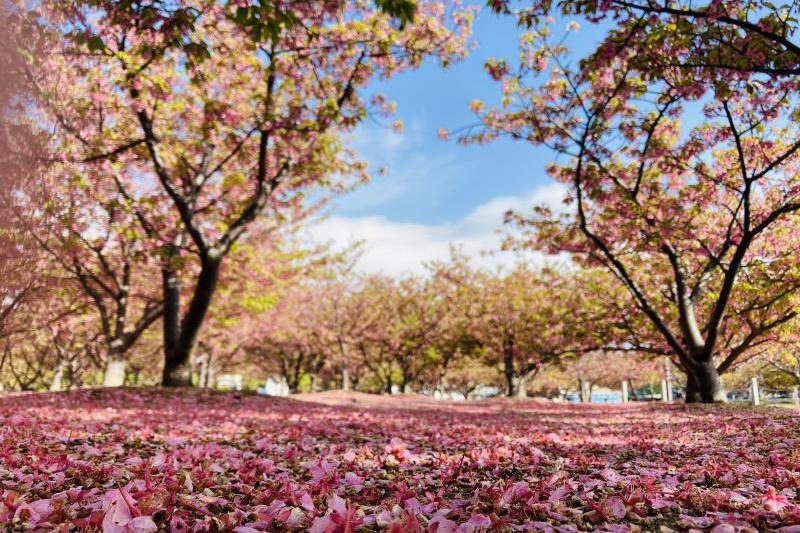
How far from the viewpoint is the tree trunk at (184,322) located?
13.1 meters

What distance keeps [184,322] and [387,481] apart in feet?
38.3

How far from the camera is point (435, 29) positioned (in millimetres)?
11938

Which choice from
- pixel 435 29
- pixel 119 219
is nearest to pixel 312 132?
pixel 435 29

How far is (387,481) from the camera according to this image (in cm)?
383

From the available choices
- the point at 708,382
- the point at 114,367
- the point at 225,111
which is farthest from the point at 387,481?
the point at 114,367

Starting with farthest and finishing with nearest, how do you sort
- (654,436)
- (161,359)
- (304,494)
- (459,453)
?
1. (161,359)
2. (654,436)
3. (459,453)
4. (304,494)

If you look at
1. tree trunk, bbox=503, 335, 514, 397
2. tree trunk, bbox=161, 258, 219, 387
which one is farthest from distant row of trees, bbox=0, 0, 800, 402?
tree trunk, bbox=503, 335, 514, 397

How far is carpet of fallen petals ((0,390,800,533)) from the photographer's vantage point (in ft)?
8.64

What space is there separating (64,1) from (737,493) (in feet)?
27.3

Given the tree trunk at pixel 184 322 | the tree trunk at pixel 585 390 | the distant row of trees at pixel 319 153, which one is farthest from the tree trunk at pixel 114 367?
the tree trunk at pixel 585 390

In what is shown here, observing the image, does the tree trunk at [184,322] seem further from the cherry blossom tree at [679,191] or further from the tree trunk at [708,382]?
the tree trunk at [708,382]

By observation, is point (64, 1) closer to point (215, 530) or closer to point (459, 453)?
point (215, 530)

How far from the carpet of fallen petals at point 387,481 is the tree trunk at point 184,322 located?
6687 millimetres

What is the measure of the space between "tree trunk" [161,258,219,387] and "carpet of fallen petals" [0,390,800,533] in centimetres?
669
